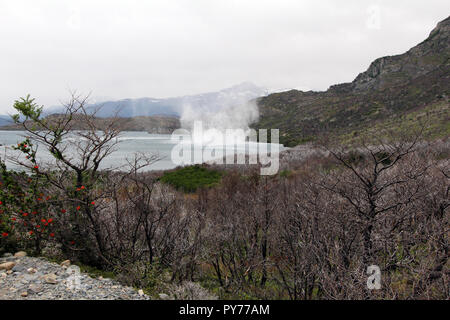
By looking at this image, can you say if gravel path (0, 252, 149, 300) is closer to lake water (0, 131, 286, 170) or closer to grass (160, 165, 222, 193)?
lake water (0, 131, 286, 170)

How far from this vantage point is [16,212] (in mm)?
8352

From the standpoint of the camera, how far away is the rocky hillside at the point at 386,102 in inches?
2385

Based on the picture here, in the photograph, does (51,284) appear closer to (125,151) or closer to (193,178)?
(193,178)

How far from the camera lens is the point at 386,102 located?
95.0 meters

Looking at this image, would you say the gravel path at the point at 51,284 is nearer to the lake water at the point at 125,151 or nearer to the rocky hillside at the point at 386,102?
the lake water at the point at 125,151

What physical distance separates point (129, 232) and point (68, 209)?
2.06 m

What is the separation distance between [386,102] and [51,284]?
108156 mm

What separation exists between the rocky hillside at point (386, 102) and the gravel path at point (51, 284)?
42.4 m

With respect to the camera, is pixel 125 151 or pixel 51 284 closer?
pixel 51 284

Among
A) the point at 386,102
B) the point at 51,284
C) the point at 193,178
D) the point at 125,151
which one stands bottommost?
the point at 193,178

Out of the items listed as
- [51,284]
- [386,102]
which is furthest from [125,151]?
[386,102]

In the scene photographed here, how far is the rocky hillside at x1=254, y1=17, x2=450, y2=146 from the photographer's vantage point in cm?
6059
